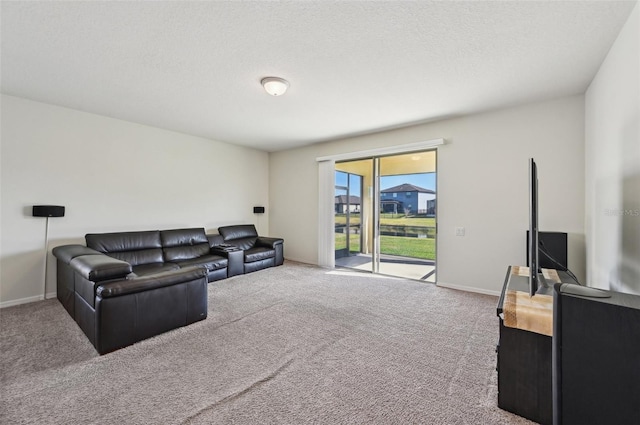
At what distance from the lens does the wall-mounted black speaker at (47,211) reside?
3.70 meters

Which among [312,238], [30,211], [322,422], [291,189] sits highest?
[291,189]

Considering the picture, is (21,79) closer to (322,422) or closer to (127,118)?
(127,118)

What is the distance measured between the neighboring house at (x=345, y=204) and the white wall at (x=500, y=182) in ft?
5.19

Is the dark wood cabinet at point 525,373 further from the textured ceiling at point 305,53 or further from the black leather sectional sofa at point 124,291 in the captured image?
the black leather sectional sofa at point 124,291

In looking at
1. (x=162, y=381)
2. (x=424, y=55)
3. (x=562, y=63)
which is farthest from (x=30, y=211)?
(x=562, y=63)

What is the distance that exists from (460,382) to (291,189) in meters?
5.40

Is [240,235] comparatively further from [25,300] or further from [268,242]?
[25,300]

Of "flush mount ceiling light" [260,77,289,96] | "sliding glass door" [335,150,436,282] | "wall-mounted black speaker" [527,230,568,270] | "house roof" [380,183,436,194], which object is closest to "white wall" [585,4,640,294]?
"wall-mounted black speaker" [527,230,568,270]

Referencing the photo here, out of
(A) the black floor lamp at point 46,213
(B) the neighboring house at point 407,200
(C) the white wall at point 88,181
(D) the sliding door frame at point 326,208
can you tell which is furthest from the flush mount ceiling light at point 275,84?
(A) the black floor lamp at point 46,213

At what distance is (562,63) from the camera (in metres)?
2.73

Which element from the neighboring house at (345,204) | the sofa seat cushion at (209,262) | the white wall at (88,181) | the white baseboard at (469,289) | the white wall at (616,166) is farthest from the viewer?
the neighboring house at (345,204)

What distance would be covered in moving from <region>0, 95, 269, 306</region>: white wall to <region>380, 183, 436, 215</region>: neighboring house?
3.61m

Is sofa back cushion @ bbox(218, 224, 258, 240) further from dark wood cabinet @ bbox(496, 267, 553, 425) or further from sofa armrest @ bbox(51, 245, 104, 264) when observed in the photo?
dark wood cabinet @ bbox(496, 267, 553, 425)

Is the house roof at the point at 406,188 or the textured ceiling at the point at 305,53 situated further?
the house roof at the point at 406,188
